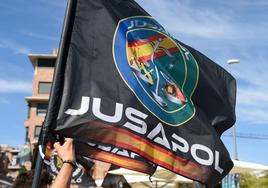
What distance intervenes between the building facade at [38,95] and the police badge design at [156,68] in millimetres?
55465

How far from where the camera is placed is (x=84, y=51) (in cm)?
406

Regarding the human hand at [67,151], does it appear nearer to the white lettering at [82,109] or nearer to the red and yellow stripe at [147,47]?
the white lettering at [82,109]

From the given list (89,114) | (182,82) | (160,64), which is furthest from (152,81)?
(89,114)

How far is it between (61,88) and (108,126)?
0.50 m

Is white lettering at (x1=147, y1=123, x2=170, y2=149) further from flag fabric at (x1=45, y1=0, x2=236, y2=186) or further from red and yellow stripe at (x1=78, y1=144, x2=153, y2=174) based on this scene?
red and yellow stripe at (x1=78, y1=144, x2=153, y2=174)

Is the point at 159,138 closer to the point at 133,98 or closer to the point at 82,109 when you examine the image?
the point at 133,98

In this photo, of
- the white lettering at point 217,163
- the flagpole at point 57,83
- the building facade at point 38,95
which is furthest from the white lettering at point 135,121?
the building facade at point 38,95

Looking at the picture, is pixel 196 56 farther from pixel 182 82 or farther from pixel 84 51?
pixel 84 51

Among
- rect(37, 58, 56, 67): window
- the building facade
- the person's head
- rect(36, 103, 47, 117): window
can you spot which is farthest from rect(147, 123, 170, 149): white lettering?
rect(37, 58, 56, 67): window

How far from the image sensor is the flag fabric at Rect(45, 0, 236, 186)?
3.84 m

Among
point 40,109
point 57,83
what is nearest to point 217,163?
point 57,83

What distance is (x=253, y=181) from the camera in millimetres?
13703

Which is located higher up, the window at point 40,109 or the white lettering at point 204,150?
the window at point 40,109

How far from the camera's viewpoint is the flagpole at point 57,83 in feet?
10.6
